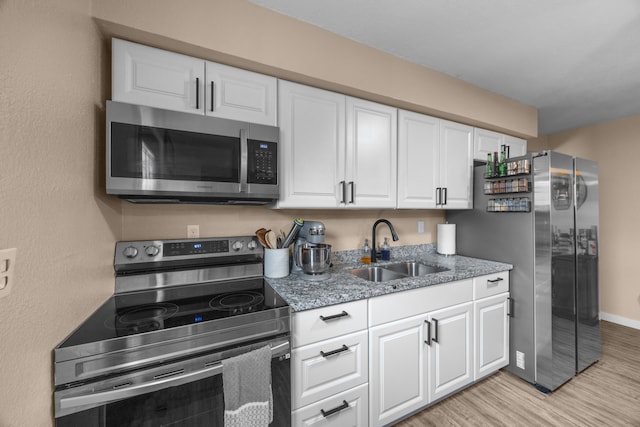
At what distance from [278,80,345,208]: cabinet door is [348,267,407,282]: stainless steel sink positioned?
0.61m

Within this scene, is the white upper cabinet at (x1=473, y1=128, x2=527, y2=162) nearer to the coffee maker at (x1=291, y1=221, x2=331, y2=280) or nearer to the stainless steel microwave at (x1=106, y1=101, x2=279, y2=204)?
the coffee maker at (x1=291, y1=221, x2=331, y2=280)

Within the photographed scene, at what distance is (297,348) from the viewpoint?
4.08 ft

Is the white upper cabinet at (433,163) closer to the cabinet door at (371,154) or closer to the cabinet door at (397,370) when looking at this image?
the cabinet door at (371,154)

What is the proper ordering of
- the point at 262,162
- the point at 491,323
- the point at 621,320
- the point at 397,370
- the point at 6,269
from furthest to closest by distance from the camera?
the point at 621,320 → the point at 491,323 → the point at 397,370 → the point at 262,162 → the point at 6,269

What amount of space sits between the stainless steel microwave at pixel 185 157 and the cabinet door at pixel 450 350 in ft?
4.50

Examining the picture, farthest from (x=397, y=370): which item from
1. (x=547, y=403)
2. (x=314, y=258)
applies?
(x=547, y=403)

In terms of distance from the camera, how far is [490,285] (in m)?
1.97

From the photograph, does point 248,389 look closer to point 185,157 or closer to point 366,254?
point 185,157

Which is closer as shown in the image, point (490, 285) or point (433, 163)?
point (490, 285)

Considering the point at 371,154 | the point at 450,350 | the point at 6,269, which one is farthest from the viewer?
the point at 371,154

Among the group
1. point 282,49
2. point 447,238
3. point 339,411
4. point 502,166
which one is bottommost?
point 339,411

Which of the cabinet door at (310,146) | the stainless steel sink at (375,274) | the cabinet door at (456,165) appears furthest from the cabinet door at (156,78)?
the cabinet door at (456,165)

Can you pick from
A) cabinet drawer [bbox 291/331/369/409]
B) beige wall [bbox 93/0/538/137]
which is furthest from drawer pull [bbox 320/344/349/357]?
beige wall [bbox 93/0/538/137]

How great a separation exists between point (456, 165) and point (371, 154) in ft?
3.06
